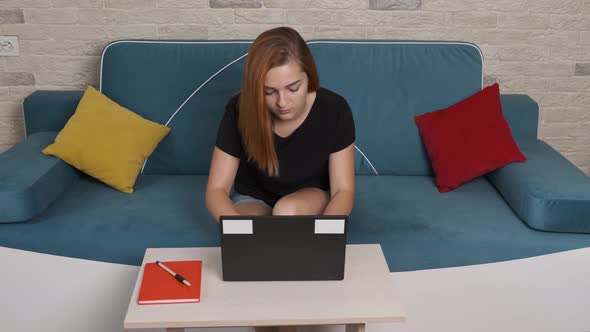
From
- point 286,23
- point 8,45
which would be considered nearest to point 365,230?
point 286,23

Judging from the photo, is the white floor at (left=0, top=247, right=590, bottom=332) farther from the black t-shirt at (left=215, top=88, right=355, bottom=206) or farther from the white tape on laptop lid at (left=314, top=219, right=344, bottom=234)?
the white tape on laptop lid at (left=314, top=219, right=344, bottom=234)

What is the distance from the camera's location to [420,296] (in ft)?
6.54

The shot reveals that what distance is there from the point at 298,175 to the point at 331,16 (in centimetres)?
108

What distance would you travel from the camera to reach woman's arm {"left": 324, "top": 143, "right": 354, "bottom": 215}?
1.82 meters

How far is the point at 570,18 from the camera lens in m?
2.85

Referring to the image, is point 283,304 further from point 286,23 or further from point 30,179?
point 286,23

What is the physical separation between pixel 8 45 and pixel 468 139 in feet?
6.28

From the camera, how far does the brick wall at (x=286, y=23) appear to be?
2.77m

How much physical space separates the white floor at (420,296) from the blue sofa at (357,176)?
0.04 m

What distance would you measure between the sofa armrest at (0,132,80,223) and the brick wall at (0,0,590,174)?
0.58 meters

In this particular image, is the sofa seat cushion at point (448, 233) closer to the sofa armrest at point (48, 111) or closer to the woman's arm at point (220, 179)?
the woman's arm at point (220, 179)

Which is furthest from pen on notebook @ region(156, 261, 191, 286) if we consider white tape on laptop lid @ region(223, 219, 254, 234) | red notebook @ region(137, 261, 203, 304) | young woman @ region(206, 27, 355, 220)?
young woman @ region(206, 27, 355, 220)

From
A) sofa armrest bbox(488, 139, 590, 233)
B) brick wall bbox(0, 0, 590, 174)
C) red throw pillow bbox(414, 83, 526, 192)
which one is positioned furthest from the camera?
brick wall bbox(0, 0, 590, 174)

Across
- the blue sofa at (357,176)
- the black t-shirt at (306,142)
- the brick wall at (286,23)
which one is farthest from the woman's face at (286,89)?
the brick wall at (286,23)
